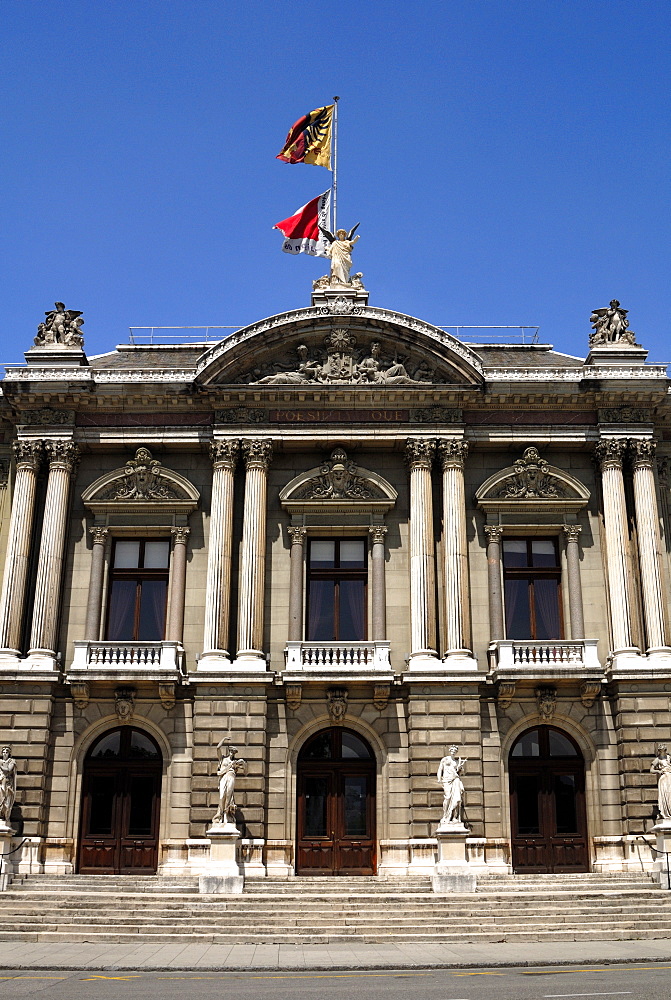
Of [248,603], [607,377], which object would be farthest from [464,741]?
[607,377]

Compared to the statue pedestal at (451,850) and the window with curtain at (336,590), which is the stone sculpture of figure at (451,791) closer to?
the statue pedestal at (451,850)

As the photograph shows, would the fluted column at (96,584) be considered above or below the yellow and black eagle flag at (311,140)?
below

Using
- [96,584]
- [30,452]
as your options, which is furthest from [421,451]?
[30,452]

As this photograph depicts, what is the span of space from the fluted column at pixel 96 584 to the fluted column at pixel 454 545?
9825 millimetres

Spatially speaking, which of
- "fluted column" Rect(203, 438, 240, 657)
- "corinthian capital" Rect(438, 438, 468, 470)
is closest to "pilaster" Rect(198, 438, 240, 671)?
"fluted column" Rect(203, 438, 240, 657)

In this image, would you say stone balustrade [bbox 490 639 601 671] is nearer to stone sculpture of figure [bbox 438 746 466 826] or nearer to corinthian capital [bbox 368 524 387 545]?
stone sculpture of figure [bbox 438 746 466 826]

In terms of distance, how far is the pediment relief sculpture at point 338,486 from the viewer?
30.0m

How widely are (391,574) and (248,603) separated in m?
4.24

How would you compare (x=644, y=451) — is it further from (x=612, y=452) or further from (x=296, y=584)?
(x=296, y=584)

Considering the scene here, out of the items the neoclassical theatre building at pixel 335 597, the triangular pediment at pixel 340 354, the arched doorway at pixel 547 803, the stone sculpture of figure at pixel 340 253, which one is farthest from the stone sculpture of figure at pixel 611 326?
the arched doorway at pixel 547 803

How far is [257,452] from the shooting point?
30031 millimetres

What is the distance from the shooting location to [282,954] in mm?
19094

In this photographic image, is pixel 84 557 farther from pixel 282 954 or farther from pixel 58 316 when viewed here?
pixel 282 954

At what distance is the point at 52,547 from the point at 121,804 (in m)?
7.37
